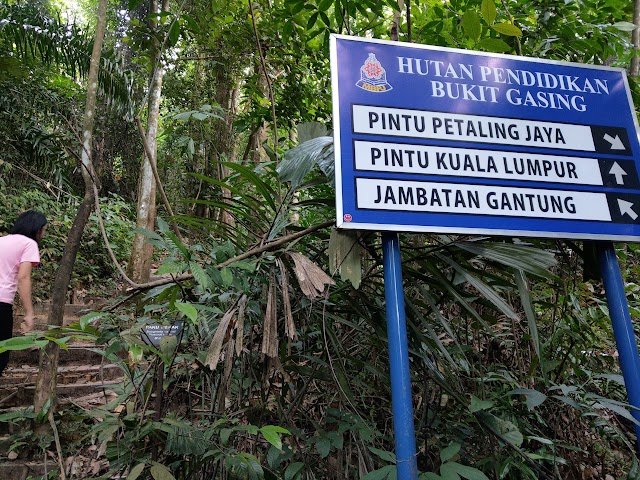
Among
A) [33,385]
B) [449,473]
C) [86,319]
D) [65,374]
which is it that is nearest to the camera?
[86,319]

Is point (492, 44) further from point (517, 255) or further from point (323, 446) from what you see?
point (323, 446)

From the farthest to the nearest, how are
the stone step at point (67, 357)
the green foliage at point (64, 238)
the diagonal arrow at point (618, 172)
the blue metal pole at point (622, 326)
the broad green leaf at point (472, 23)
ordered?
the green foliage at point (64, 238) < the stone step at point (67, 357) < the broad green leaf at point (472, 23) < the diagonal arrow at point (618, 172) < the blue metal pole at point (622, 326)

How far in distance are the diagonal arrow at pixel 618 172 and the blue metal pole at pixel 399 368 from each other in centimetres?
99

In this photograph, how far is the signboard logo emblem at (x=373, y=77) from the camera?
1.73m

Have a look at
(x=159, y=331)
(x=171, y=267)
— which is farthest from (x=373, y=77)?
(x=159, y=331)

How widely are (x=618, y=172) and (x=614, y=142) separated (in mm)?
136

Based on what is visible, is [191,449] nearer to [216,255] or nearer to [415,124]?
[216,255]

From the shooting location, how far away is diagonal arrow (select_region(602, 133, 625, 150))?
1.95 metres

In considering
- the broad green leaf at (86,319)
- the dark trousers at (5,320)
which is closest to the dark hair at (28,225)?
the dark trousers at (5,320)

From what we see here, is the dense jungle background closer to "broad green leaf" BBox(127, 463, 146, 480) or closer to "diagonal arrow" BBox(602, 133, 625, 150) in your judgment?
"broad green leaf" BBox(127, 463, 146, 480)

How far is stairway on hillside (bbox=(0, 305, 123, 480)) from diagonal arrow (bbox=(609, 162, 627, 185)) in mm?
2997

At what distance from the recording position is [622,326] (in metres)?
1.82

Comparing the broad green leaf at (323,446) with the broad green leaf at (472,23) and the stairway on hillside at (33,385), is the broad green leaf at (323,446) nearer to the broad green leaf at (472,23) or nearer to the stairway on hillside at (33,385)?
the broad green leaf at (472,23)

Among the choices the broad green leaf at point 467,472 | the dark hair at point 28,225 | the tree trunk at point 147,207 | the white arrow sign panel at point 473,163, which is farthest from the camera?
the tree trunk at point 147,207
